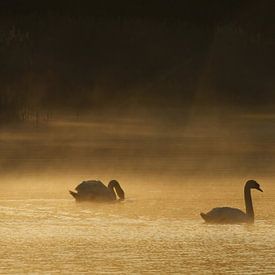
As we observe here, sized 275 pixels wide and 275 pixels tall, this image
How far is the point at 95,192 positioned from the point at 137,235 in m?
3.86

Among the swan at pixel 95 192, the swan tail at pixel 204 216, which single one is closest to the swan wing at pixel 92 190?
the swan at pixel 95 192

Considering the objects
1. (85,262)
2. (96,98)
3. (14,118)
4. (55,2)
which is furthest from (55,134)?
(55,2)

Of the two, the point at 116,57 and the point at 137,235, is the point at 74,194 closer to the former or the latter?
the point at 137,235

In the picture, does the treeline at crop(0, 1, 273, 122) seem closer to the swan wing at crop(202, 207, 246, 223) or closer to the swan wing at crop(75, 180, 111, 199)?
the swan wing at crop(75, 180, 111, 199)

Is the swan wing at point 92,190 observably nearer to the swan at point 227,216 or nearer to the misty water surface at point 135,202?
the misty water surface at point 135,202

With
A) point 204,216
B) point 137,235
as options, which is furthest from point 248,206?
point 137,235

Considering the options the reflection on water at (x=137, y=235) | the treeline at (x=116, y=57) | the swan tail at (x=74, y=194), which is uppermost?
the treeline at (x=116, y=57)

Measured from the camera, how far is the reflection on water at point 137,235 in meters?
17.0

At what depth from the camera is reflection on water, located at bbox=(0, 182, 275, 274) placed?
1697 cm

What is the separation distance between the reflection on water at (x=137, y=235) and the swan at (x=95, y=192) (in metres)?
0.13

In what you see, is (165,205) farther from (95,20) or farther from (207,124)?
(95,20)

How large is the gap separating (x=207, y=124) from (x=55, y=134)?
505 cm

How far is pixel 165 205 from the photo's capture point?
2167 cm

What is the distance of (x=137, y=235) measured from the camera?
744 inches
